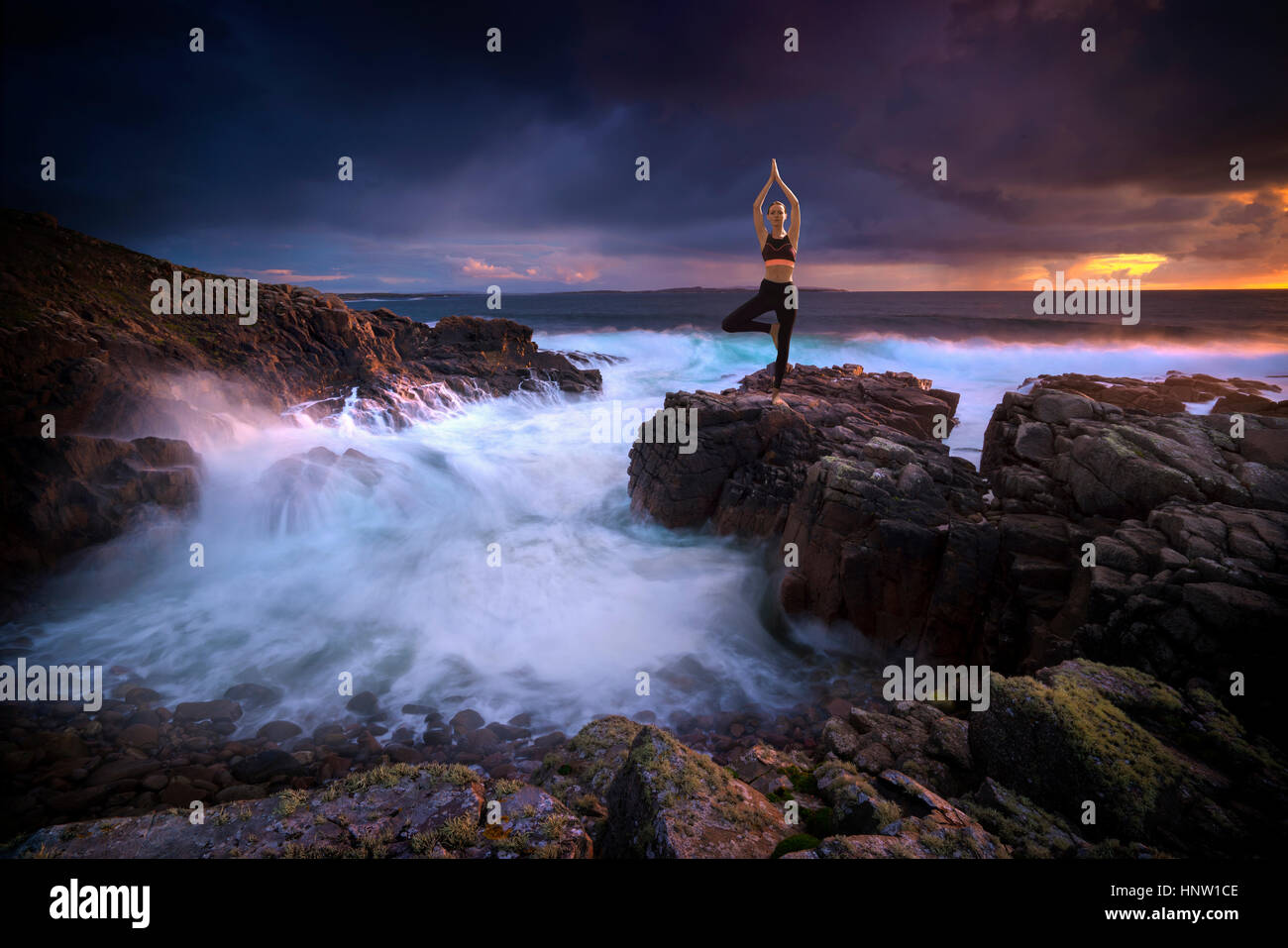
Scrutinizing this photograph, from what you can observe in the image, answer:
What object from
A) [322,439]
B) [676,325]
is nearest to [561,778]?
[322,439]

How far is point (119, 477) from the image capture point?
12.3m

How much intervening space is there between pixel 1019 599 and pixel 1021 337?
7119 centimetres

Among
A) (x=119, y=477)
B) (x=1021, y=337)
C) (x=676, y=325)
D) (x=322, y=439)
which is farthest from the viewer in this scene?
(x=676, y=325)

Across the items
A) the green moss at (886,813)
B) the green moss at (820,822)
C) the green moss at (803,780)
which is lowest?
the green moss at (803,780)

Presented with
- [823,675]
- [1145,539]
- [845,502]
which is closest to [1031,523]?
[1145,539]

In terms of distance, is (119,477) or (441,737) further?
(119,477)

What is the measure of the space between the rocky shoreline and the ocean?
0.61 metres

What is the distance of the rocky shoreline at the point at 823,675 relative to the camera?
4281mm

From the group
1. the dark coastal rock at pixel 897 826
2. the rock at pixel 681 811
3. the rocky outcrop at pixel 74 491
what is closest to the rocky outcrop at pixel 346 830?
the rock at pixel 681 811

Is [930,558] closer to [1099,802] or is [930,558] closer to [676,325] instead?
[1099,802]

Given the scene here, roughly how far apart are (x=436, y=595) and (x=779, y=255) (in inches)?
457

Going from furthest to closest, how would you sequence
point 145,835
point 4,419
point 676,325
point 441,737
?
1. point 676,325
2. point 4,419
3. point 441,737
4. point 145,835

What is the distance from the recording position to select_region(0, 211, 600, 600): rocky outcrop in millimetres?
11438

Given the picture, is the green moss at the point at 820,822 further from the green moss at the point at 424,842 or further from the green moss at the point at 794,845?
the green moss at the point at 424,842
